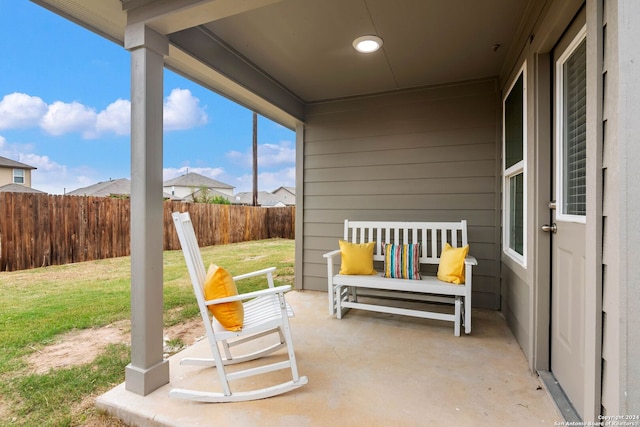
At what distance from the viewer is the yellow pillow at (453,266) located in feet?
8.84

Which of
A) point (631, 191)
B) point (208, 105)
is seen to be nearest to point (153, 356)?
point (631, 191)

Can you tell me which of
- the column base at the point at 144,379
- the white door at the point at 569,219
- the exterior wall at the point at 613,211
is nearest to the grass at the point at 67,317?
the column base at the point at 144,379

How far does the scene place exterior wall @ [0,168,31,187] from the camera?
24.9 feet

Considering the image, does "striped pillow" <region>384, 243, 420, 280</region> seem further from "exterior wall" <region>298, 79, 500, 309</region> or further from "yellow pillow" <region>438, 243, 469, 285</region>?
"exterior wall" <region>298, 79, 500, 309</region>

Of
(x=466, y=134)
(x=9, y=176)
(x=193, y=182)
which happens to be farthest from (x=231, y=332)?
(x=193, y=182)

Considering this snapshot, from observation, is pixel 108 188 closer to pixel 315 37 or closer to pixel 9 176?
pixel 9 176

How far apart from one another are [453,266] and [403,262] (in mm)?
461

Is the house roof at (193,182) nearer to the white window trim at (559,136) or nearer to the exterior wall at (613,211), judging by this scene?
the white window trim at (559,136)

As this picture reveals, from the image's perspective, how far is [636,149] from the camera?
96 centimetres

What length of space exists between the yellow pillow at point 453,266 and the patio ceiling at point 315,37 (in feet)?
5.72

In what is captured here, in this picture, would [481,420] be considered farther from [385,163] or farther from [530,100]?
[385,163]

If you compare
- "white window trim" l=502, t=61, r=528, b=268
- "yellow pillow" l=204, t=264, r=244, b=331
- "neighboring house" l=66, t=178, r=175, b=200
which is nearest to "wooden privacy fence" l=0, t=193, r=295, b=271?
"yellow pillow" l=204, t=264, r=244, b=331

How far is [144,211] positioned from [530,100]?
2.52 metres

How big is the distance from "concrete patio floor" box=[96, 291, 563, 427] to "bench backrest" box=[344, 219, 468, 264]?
2.83 ft
